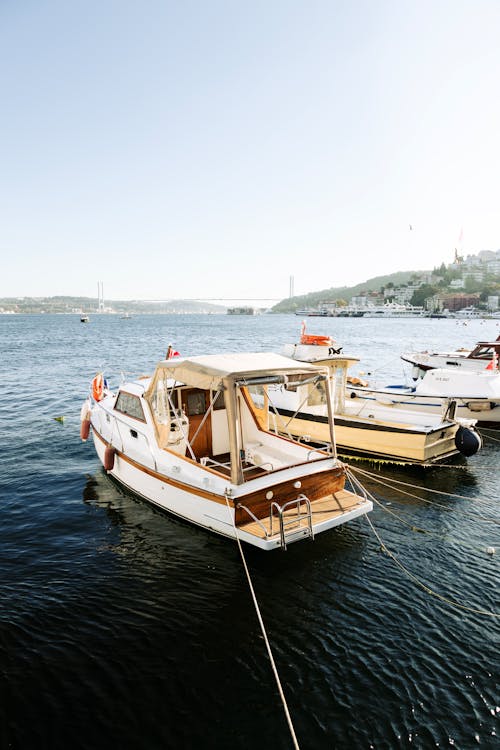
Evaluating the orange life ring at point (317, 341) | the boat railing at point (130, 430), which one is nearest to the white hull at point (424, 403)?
the orange life ring at point (317, 341)

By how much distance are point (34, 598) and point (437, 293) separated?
716ft

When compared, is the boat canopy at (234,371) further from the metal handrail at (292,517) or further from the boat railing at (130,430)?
the metal handrail at (292,517)

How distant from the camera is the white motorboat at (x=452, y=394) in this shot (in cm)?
1917

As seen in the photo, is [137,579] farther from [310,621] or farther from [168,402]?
[168,402]

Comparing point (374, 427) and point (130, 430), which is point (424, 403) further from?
point (130, 430)

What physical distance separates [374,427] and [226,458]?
21.5 feet

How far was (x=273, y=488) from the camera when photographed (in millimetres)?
8867

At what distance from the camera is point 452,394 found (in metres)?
21.1

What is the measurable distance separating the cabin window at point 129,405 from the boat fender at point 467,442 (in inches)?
434

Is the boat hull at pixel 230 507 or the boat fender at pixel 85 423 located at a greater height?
the boat fender at pixel 85 423

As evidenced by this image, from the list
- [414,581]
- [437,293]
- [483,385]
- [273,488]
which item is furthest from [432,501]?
[437,293]

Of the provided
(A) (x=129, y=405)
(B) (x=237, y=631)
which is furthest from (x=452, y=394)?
(B) (x=237, y=631)

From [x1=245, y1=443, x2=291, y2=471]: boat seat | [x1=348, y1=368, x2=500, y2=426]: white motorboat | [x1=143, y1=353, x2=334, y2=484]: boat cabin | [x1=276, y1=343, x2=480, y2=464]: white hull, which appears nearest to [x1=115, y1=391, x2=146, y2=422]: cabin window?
[x1=143, y1=353, x2=334, y2=484]: boat cabin

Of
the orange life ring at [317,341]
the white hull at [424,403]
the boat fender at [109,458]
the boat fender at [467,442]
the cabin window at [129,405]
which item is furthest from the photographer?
the orange life ring at [317,341]
